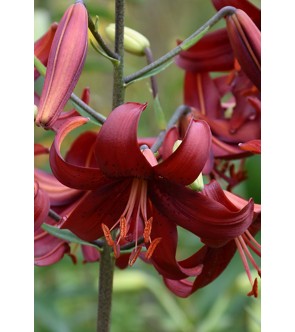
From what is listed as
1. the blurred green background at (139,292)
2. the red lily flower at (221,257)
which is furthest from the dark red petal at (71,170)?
the blurred green background at (139,292)

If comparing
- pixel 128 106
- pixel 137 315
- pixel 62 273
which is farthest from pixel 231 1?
pixel 62 273

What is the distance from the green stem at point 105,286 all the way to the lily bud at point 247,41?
0.70ft

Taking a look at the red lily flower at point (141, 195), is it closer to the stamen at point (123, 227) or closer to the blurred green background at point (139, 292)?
the stamen at point (123, 227)

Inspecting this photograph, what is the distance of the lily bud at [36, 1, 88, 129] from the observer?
645mm

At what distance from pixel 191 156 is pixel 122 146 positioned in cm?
6

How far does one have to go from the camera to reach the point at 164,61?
0.74 m

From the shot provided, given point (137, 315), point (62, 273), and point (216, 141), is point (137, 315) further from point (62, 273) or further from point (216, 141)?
point (216, 141)

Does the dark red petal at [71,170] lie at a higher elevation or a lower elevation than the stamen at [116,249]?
higher

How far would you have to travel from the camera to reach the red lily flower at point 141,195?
66cm

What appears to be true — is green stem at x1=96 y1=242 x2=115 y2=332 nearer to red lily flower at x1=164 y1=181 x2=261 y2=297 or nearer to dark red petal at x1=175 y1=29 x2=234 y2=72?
red lily flower at x1=164 y1=181 x2=261 y2=297

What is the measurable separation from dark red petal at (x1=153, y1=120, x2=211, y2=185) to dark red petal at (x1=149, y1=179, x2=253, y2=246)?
1.2 inches

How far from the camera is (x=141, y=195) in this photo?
0.74m
